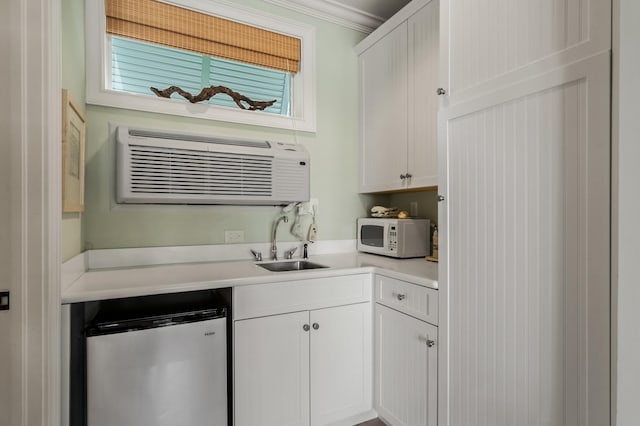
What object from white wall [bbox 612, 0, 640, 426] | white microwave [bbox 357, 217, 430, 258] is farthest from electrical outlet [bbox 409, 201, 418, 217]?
white wall [bbox 612, 0, 640, 426]

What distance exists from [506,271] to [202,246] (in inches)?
67.3

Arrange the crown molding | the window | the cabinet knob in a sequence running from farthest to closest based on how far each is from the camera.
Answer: the crown molding < the window < the cabinet knob

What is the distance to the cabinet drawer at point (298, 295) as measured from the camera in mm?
1638

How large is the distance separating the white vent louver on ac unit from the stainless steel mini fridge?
0.66m

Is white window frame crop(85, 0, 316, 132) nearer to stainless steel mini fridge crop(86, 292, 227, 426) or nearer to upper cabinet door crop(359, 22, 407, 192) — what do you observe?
upper cabinet door crop(359, 22, 407, 192)

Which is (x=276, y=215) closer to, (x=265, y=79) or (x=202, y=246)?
(x=202, y=246)

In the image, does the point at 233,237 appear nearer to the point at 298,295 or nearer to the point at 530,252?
the point at 298,295

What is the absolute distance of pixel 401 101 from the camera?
87.6 inches

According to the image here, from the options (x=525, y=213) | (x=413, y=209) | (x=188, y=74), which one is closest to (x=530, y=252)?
(x=525, y=213)

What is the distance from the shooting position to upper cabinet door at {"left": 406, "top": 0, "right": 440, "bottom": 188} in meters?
1.95

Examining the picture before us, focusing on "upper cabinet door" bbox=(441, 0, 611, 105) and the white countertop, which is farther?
the white countertop

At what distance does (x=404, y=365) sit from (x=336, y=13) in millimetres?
2475

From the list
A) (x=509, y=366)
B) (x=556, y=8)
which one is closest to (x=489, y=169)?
(x=556, y=8)

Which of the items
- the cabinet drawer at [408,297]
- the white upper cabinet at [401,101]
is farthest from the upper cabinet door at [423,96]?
the cabinet drawer at [408,297]
